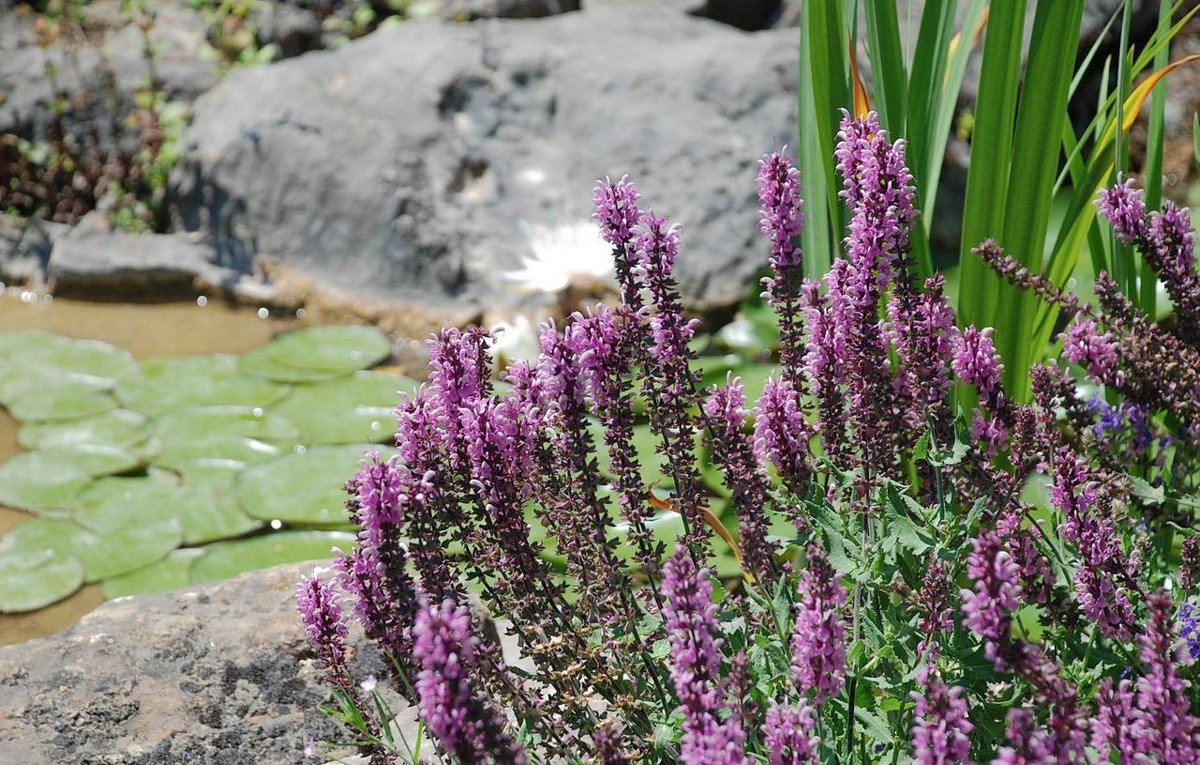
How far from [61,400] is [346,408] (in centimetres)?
128

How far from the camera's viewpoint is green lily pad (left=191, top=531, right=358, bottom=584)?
4422mm

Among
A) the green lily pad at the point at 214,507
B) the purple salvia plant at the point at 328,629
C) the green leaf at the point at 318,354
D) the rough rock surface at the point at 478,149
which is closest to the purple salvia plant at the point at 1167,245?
the purple salvia plant at the point at 328,629

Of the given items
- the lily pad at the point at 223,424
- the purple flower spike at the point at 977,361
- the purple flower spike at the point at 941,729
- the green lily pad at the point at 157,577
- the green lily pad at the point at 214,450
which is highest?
the purple flower spike at the point at 977,361

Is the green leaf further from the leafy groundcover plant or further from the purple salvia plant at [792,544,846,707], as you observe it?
the purple salvia plant at [792,544,846,707]

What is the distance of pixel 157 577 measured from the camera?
4.43 meters

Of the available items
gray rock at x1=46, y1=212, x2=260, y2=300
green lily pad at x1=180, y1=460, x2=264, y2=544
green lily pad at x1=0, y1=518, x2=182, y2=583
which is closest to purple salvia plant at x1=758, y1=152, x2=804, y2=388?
green lily pad at x1=180, y1=460, x2=264, y2=544

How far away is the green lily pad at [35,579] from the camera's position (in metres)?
4.32

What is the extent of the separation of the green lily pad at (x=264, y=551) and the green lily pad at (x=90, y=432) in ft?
3.17

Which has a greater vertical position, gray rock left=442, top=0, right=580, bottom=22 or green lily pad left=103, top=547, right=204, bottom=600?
gray rock left=442, top=0, right=580, bottom=22

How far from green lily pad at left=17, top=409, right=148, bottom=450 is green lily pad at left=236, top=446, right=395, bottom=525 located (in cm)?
70

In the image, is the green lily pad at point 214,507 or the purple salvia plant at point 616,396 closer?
the purple salvia plant at point 616,396

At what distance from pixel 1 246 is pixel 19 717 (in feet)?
15.3

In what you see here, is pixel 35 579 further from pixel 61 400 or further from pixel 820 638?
pixel 820 638

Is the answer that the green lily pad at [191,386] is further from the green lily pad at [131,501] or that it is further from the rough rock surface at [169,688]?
the rough rock surface at [169,688]
